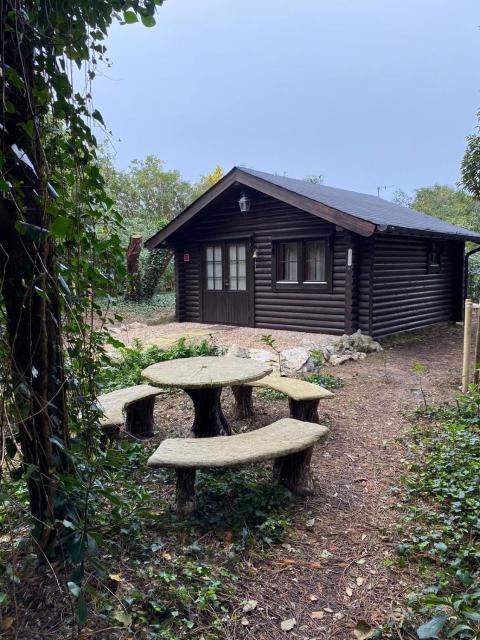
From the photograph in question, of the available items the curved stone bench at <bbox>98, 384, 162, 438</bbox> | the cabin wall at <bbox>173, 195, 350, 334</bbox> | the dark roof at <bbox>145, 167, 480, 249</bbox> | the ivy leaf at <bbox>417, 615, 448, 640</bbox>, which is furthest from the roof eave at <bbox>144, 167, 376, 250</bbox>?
the ivy leaf at <bbox>417, 615, 448, 640</bbox>

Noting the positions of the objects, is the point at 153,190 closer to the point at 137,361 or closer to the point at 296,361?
the point at 137,361

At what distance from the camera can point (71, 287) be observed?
5.62ft

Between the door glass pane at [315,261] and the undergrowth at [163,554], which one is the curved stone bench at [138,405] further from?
the door glass pane at [315,261]

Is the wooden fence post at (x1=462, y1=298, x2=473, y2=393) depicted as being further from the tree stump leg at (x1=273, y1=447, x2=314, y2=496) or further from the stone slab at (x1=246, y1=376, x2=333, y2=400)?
the tree stump leg at (x1=273, y1=447, x2=314, y2=496)

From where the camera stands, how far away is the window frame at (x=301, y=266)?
9008 millimetres

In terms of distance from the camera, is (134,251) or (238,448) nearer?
(238,448)

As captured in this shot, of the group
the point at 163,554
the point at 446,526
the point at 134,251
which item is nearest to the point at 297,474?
the point at 446,526

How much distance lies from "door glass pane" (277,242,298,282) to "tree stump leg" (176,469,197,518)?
7.52 metres

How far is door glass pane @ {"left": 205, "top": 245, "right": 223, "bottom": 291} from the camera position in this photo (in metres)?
11.1

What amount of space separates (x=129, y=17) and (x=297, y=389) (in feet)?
10.6

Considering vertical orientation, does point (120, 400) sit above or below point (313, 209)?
below

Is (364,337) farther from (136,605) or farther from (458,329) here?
(136,605)

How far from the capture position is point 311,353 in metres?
7.18

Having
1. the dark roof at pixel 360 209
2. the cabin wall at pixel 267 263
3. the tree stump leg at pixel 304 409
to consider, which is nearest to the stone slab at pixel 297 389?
the tree stump leg at pixel 304 409
